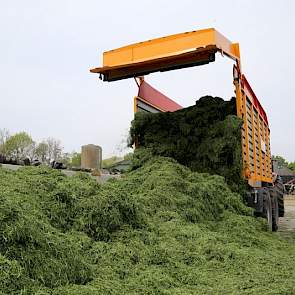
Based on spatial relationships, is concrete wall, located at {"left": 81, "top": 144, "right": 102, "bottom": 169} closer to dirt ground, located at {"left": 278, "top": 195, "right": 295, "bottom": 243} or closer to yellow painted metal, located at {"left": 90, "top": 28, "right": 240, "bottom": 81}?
yellow painted metal, located at {"left": 90, "top": 28, "right": 240, "bottom": 81}

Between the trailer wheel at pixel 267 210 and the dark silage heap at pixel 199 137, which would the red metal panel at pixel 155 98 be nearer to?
the dark silage heap at pixel 199 137

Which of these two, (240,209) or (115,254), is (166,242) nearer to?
(115,254)

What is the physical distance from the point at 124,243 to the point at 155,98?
211 inches

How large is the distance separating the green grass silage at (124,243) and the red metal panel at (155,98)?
3032 mm

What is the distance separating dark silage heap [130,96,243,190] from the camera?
261 inches

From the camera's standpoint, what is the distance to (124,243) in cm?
381

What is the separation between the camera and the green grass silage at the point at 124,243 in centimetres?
275

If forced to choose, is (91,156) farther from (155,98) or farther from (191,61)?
(191,61)

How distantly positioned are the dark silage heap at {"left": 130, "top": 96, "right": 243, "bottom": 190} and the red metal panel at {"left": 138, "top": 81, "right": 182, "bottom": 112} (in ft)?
2.08

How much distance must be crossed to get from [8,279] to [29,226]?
0.52m

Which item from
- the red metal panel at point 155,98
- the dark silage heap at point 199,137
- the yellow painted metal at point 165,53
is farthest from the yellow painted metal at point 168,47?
the dark silage heap at point 199,137

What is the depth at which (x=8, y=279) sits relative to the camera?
2383mm

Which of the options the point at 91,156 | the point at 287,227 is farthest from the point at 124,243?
the point at 287,227

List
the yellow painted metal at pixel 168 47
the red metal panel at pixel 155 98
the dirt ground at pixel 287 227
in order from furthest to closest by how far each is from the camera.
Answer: the red metal panel at pixel 155 98 → the dirt ground at pixel 287 227 → the yellow painted metal at pixel 168 47
